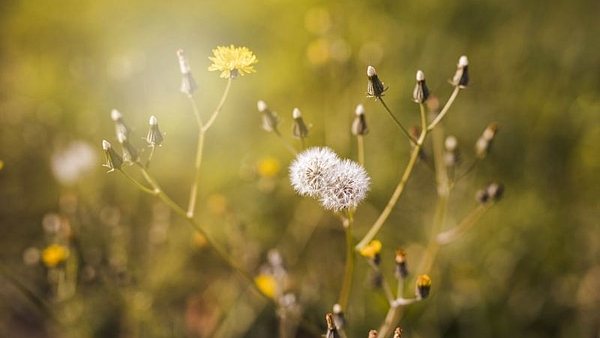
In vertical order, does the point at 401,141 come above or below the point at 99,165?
above

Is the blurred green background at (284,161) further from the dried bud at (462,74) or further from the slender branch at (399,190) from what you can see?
the dried bud at (462,74)

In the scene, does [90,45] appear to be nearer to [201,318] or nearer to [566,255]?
[201,318]

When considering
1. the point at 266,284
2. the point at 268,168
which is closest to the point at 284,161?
the point at 268,168

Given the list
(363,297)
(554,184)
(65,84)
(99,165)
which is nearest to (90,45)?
(65,84)

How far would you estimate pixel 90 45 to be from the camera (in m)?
3.65

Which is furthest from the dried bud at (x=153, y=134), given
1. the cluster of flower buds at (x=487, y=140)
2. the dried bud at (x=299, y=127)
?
the cluster of flower buds at (x=487, y=140)

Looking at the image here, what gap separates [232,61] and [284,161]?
1.56 metres

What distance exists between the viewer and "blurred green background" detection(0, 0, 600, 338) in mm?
2459

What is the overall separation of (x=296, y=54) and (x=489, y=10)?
1.16 metres

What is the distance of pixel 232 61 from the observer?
5.01 feet

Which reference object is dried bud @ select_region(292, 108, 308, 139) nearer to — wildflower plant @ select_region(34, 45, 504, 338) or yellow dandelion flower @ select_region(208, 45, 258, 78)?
wildflower plant @ select_region(34, 45, 504, 338)

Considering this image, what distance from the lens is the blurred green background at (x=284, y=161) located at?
2459mm

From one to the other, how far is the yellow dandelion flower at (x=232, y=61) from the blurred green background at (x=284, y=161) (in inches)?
34.7

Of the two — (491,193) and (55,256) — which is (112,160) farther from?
(491,193)
